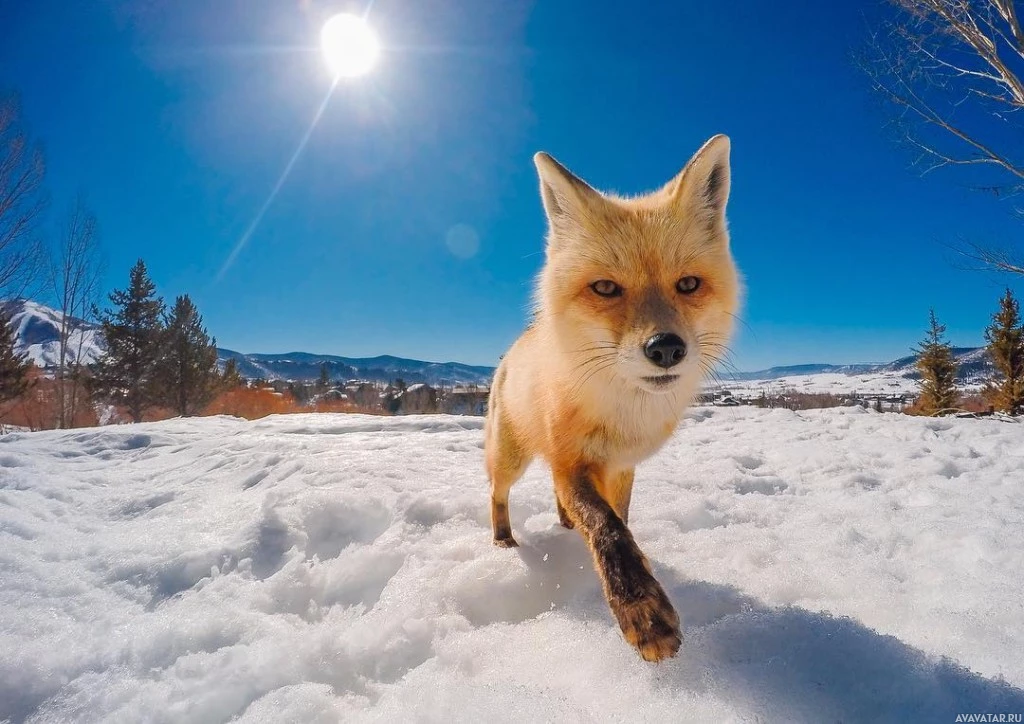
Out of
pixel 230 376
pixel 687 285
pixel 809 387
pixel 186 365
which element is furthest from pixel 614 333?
pixel 809 387

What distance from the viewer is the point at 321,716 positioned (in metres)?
1.50

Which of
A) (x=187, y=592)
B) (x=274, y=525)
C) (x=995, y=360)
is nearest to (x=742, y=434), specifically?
(x=274, y=525)

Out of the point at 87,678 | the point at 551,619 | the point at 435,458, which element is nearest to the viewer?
the point at 87,678

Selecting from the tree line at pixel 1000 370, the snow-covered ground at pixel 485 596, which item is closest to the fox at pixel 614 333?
the snow-covered ground at pixel 485 596

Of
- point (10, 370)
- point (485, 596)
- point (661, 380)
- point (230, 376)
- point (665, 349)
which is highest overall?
point (10, 370)

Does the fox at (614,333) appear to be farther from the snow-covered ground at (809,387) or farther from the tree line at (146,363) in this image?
the tree line at (146,363)

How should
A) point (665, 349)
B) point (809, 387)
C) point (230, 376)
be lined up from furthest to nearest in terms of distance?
point (809, 387), point (230, 376), point (665, 349)

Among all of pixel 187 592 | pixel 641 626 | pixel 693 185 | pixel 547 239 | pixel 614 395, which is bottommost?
pixel 187 592

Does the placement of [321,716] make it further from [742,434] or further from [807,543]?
[742,434]

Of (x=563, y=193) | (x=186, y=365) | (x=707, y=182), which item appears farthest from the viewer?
(x=186, y=365)

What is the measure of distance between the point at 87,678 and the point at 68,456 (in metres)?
5.54

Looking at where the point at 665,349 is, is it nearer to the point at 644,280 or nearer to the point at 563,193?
the point at 644,280

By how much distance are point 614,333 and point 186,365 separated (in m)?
34.5

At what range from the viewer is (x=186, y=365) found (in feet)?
95.7
